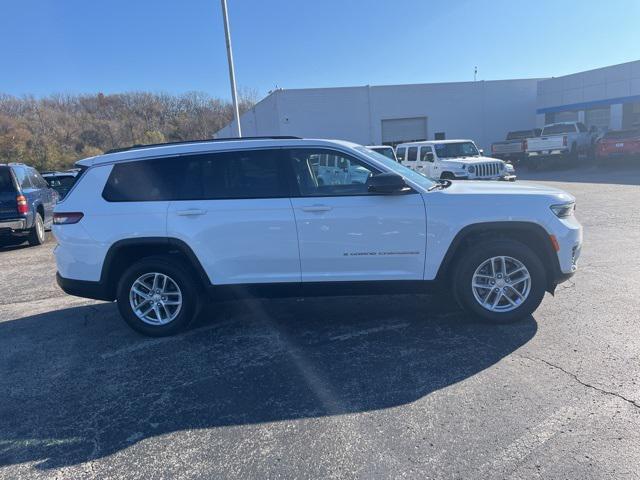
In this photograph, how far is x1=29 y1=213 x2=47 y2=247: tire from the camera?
10.7 m

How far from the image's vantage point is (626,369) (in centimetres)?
359

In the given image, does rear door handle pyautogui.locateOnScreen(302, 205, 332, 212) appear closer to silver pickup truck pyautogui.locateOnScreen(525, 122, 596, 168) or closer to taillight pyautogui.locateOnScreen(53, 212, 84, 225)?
taillight pyautogui.locateOnScreen(53, 212, 84, 225)

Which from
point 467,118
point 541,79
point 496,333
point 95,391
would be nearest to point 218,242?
point 95,391

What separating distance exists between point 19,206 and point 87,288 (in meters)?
6.75

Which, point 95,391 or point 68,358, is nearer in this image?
point 95,391

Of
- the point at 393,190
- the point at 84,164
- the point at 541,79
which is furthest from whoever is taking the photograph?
the point at 541,79

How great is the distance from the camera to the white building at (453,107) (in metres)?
31.6

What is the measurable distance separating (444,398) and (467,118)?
1433 inches

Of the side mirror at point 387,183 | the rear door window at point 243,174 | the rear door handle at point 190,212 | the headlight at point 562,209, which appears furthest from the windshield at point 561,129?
the rear door handle at point 190,212

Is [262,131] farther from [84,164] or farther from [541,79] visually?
[84,164]

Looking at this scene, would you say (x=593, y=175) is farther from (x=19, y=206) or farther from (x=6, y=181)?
(x=6, y=181)

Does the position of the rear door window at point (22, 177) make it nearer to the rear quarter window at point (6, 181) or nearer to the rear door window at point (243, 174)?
the rear quarter window at point (6, 181)

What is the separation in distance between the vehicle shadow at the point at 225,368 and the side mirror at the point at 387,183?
4.64 ft

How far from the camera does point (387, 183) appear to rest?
422cm
